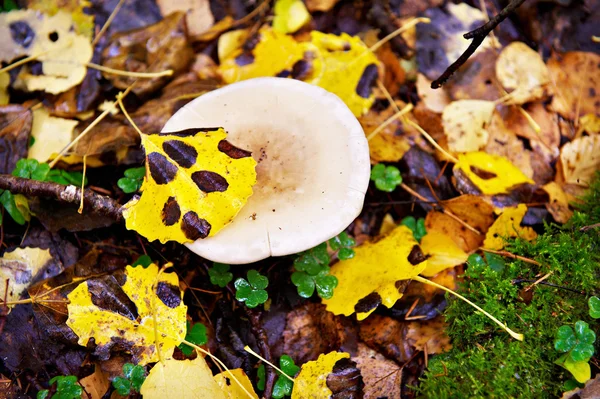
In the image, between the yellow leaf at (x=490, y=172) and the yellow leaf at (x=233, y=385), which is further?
the yellow leaf at (x=490, y=172)

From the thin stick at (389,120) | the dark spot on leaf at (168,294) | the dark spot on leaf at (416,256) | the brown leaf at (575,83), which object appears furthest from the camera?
the brown leaf at (575,83)

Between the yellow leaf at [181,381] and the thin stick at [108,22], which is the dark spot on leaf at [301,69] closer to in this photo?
the thin stick at [108,22]

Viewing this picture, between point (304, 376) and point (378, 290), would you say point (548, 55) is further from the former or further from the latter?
point (304, 376)

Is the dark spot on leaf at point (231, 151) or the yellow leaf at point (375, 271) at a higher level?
the dark spot on leaf at point (231, 151)

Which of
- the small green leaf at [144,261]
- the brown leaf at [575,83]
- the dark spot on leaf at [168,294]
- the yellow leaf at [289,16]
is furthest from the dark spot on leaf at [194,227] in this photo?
the brown leaf at [575,83]

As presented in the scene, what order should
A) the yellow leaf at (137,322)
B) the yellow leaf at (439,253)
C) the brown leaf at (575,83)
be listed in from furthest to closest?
the brown leaf at (575,83)
the yellow leaf at (439,253)
the yellow leaf at (137,322)

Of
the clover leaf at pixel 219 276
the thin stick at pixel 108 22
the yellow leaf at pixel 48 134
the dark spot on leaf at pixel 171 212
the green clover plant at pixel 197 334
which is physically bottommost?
the green clover plant at pixel 197 334

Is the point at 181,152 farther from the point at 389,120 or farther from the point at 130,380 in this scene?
the point at 389,120

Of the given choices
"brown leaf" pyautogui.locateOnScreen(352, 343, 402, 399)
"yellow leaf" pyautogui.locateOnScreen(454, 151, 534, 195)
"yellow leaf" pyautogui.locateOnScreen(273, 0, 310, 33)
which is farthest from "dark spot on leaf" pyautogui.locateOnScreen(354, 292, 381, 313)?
"yellow leaf" pyautogui.locateOnScreen(273, 0, 310, 33)
